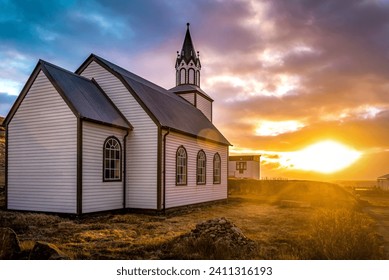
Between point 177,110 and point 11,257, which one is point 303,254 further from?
point 177,110

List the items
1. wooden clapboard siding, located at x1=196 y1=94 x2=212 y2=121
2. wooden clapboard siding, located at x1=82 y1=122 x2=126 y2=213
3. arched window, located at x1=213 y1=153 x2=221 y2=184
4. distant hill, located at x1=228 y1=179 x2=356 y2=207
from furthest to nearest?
distant hill, located at x1=228 y1=179 x2=356 y2=207
wooden clapboard siding, located at x1=196 y1=94 x2=212 y2=121
arched window, located at x1=213 y1=153 x2=221 y2=184
wooden clapboard siding, located at x1=82 y1=122 x2=126 y2=213

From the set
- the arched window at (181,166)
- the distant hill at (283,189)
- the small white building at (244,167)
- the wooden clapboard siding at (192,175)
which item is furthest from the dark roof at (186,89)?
the small white building at (244,167)

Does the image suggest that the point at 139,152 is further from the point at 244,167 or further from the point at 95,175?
the point at 244,167

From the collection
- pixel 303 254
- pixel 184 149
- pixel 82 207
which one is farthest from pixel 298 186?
pixel 303 254

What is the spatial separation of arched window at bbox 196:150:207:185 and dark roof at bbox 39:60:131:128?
18.1 ft

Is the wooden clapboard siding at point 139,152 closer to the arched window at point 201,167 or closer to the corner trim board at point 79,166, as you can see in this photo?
the corner trim board at point 79,166

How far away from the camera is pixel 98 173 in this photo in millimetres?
15828

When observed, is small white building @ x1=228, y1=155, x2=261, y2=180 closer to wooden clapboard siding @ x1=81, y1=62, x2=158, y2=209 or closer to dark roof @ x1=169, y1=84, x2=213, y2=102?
dark roof @ x1=169, y1=84, x2=213, y2=102

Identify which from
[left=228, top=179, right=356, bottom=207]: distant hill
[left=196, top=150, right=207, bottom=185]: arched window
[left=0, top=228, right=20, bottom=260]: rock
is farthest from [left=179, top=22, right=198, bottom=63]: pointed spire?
[left=0, top=228, right=20, bottom=260]: rock

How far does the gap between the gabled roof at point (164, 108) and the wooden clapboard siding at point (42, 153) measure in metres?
3.61

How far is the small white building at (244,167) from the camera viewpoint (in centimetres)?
7119

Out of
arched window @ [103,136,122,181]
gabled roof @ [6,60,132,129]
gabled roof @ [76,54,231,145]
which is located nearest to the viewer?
gabled roof @ [6,60,132,129]

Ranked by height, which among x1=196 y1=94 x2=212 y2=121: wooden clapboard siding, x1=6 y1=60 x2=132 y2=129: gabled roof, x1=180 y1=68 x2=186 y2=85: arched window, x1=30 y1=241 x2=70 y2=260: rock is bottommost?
x1=30 y1=241 x2=70 y2=260: rock

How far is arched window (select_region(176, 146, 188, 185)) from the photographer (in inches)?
751
